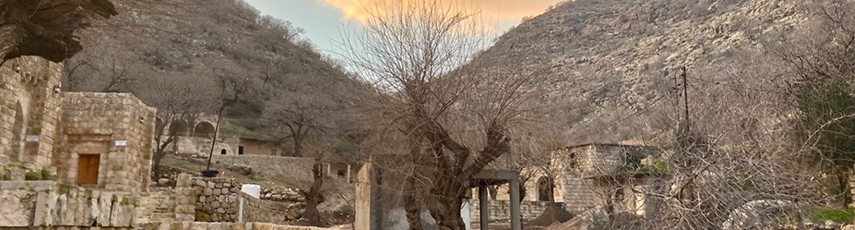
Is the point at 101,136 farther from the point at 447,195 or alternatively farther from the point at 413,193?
the point at 447,195

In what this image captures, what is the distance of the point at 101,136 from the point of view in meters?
16.6

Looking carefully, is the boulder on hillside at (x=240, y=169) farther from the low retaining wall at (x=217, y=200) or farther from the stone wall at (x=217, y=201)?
the stone wall at (x=217, y=201)

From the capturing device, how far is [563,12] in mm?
77938

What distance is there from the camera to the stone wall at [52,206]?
335 centimetres

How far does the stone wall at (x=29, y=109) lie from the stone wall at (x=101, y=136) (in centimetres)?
50

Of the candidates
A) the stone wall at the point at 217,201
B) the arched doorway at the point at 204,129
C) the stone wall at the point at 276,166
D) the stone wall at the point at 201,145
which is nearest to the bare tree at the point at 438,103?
the stone wall at the point at 217,201

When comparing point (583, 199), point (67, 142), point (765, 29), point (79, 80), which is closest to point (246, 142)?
point (79, 80)

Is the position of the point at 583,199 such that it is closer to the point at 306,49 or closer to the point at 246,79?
the point at 246,79

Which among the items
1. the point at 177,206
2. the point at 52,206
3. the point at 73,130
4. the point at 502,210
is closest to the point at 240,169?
the point at 502,210

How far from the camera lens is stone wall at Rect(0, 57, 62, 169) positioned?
43.3 ft

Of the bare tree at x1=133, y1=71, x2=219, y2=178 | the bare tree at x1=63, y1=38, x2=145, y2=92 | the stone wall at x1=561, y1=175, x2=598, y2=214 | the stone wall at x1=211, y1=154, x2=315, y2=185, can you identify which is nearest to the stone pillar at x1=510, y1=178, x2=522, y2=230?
the stone wall at x1=561, y1=175, x2=598, y2=214

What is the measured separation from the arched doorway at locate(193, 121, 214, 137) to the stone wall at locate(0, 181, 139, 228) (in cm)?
4482

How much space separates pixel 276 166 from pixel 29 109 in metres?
23.7

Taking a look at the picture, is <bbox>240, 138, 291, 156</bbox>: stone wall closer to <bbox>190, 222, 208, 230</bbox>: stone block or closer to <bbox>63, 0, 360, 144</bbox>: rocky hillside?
<bbox>63, 0, 360, 144</bbox>: rocky hillside
